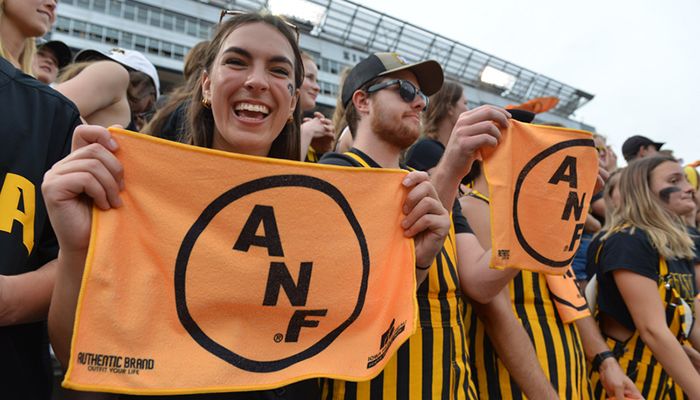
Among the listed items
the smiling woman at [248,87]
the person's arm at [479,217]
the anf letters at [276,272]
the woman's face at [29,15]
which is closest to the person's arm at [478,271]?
the person's arm at [479,217]

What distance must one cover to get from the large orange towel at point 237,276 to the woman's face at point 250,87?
27cm

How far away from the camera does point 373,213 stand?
1.33 metres

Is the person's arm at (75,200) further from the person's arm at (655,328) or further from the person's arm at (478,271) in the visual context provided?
the person's arm at (655,328)

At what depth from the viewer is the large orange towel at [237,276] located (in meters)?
1.04

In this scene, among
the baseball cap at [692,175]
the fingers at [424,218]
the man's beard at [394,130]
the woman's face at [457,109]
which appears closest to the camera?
the fingers at [424,218]

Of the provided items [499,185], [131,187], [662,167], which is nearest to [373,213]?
[499,185]

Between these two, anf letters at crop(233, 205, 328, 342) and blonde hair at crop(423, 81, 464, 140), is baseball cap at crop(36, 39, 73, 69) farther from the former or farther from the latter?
anf letters at crop(233, 205, 328, 342)

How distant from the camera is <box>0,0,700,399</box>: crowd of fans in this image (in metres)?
1.07

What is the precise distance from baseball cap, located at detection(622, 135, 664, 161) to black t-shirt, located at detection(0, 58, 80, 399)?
580 centimetres

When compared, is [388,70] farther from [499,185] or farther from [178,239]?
[178,239]

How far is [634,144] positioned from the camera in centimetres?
532

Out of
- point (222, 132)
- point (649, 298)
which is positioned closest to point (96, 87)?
point (222, 132)

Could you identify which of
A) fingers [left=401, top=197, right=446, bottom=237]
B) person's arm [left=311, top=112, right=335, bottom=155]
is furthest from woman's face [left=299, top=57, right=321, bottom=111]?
fingers [left=401, top=197, right=446, bottom=237]

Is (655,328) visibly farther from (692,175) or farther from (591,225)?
(692,175)
